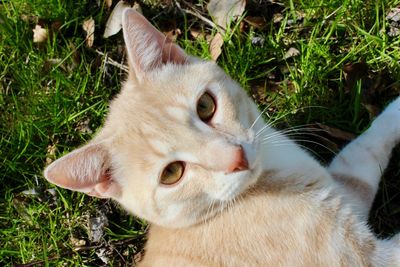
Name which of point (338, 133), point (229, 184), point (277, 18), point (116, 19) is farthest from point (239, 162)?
point (116, 19)

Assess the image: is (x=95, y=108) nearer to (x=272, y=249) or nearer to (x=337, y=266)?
(x=272, y=249)

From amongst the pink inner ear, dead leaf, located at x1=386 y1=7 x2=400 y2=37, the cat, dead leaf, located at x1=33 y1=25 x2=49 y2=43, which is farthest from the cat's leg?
dead leaf, located at x1=33 y1=25 x2=49 y2=43

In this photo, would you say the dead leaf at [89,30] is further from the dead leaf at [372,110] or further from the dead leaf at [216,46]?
the dead leaf at [372,110]

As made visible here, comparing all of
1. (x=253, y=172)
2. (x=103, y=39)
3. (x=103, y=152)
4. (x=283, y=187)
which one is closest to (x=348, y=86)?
(x=283, y=187)

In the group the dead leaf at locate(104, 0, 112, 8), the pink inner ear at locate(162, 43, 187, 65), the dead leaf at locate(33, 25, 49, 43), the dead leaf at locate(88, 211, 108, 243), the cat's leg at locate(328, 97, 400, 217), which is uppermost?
the pink inner ear at locate(162, 43, 187, 65)

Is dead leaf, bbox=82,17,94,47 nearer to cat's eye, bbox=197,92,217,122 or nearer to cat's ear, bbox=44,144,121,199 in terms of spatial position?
cat's ear, bbox=44,144,121,199
